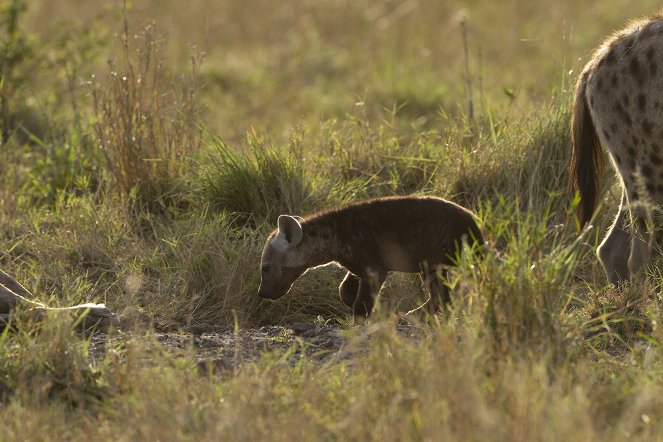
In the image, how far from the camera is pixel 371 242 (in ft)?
16.2

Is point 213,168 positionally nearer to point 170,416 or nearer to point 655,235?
point 655,235

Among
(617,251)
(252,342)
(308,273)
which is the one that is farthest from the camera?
(308,273)

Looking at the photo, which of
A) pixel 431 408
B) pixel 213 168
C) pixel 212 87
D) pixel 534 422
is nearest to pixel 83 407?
pixel 431 408

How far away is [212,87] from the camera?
34.3 feet

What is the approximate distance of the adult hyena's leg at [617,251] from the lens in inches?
204

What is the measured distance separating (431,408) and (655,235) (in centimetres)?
208

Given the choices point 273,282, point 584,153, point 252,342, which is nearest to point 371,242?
point 273,282

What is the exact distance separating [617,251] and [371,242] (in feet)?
3.53

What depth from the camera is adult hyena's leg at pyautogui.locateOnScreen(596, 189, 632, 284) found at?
517 cm

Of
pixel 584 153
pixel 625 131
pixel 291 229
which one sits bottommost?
pixel 291 229

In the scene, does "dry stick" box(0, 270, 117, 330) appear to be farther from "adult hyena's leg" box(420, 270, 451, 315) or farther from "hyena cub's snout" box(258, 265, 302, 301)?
"adult hyena's leg" box(420, 270, 451, 315)

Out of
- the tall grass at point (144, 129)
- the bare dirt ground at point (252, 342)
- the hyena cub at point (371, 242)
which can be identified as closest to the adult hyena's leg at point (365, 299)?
the hyena cub at point (371, 242)

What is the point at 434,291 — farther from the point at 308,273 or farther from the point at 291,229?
the point at 308,273

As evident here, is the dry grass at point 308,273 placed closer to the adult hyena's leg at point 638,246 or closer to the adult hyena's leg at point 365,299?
the adult hyena's leg at point 638,246
